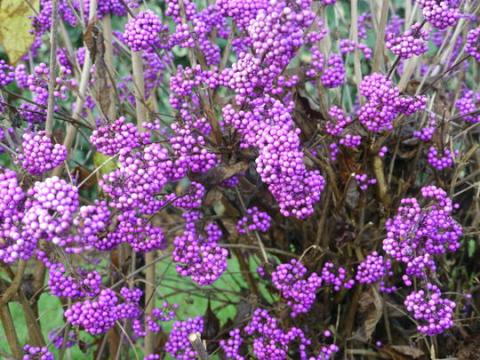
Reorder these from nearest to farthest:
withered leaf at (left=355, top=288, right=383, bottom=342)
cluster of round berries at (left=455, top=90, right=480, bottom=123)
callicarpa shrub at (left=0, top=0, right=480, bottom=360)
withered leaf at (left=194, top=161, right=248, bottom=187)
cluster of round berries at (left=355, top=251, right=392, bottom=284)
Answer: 1. callicarpa shrub at (left=0, top=0, right=480, bottom=360)
2. withered leaf at (left=194, top=161, right=248, bottom=187)
3. cluster of round berries at (left=355, top=251, right=392, bottom=284)
4. withered leaf at (left=355, top=288, right=383, bottom=342)
5. cluster of round berries at (left=455, top=90, right=480, bottom=123)

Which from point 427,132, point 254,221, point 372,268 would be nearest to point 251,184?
point 254,221

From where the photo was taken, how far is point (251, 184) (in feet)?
5.89

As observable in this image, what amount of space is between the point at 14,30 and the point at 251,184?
74 centimetres

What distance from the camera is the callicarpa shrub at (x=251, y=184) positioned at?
1301 mm

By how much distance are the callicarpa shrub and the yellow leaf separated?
0.5 inches

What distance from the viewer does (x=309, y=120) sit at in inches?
71.0

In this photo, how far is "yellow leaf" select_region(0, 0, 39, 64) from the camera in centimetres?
170

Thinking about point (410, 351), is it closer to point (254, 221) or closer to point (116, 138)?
point (254, 221)

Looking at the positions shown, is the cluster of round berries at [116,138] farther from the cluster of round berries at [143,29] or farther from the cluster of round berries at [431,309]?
the cluster of round berries at [431,309]

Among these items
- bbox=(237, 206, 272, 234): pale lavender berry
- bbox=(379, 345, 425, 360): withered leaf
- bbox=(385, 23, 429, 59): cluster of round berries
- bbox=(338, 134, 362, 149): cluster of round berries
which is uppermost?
bbox=(385, 23, 429, 59): cluster of round berries

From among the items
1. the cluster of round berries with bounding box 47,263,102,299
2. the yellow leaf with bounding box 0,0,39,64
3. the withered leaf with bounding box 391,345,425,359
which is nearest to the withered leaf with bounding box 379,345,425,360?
the withered leaf with bounding box 391,345,425,359

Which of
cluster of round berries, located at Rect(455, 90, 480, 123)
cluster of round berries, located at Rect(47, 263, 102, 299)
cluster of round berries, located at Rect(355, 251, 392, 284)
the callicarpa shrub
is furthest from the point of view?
cluster of round berries, located at Rect(455, 90, 480, 123)

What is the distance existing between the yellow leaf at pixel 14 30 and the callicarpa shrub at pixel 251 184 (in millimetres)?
13

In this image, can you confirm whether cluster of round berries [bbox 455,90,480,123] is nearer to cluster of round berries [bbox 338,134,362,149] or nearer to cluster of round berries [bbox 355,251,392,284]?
cluster of round berries [bbox 338,134,362,149]
